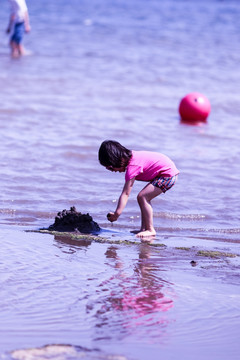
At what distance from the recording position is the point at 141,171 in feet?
23.0

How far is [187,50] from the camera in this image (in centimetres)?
2955

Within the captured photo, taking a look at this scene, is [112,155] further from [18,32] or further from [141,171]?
[18,32]

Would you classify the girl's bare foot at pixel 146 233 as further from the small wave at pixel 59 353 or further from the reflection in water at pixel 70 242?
the small wave at pixel 59 353

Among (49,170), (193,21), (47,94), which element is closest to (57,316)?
(49,170)

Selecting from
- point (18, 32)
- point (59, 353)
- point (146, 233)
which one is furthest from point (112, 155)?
point (18, 32)

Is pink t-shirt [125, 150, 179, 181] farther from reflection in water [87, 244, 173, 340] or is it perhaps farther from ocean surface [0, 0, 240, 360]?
reflection in water [87, 244, 173, 340]

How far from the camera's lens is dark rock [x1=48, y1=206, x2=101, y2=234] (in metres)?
6.95

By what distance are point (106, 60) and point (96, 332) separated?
20.8m

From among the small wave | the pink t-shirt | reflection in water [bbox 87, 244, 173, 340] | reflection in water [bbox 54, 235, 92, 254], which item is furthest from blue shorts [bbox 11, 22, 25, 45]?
the small wave

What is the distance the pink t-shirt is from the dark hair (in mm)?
144

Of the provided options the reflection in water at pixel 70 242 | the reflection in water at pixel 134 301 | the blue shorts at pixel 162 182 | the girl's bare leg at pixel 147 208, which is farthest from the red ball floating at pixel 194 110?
the reflection in water at pixel 134 301

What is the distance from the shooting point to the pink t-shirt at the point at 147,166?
6.95 metres

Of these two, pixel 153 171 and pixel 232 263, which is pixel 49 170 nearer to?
pixel 153 171

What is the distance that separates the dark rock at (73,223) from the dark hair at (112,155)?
2.01 ft
